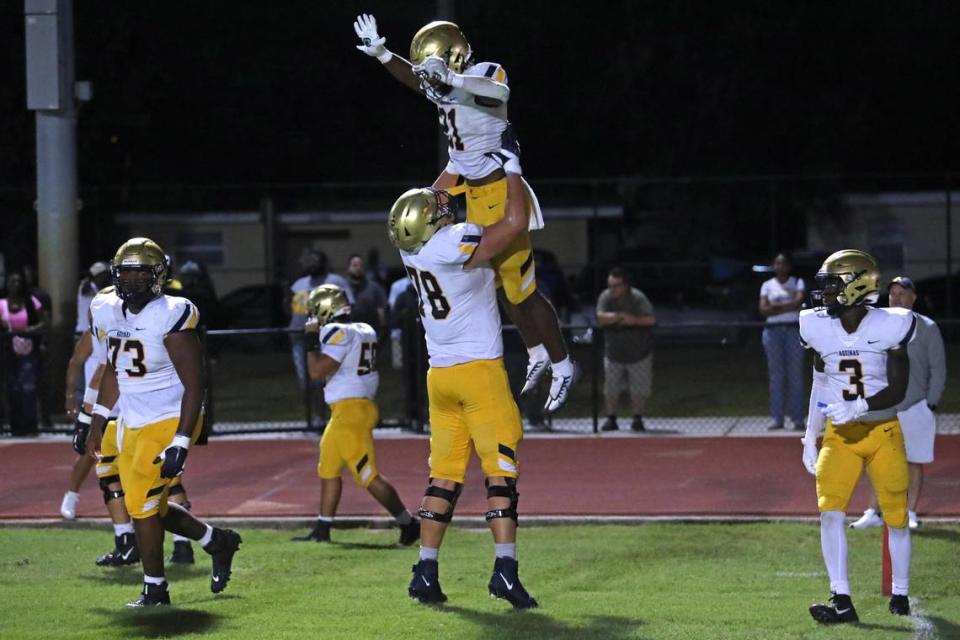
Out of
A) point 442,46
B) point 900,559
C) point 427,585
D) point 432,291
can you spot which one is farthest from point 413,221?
point 900,559

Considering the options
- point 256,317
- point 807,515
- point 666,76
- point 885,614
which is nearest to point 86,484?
point 807,515

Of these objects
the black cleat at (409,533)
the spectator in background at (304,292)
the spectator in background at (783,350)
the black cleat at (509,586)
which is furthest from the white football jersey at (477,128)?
the spectator in background at (783,350)

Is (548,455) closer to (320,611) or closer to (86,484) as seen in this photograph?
(86,484)

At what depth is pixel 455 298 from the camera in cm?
807

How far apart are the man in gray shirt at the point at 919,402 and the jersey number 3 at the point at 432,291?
3764 millimetres

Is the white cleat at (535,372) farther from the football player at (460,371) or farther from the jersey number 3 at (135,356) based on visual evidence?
the jersey number 3 at (135,356)

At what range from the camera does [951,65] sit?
39.5 metres

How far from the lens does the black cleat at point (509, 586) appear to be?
316 inches

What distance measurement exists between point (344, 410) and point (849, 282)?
4.12 meters

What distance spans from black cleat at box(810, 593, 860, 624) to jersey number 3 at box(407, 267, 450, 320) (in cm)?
240

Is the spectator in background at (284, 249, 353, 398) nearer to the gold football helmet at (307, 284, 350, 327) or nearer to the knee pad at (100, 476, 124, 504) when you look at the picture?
the gold football helmet at (307, 284, 350, 327)

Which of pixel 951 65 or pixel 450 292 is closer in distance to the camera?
pixel 450 292

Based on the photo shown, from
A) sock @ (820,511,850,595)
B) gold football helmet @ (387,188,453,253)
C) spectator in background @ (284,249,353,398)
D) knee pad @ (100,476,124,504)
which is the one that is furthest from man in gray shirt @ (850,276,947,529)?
spectator in background @ (284,249,353,398)

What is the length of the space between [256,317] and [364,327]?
1852 centimetres
